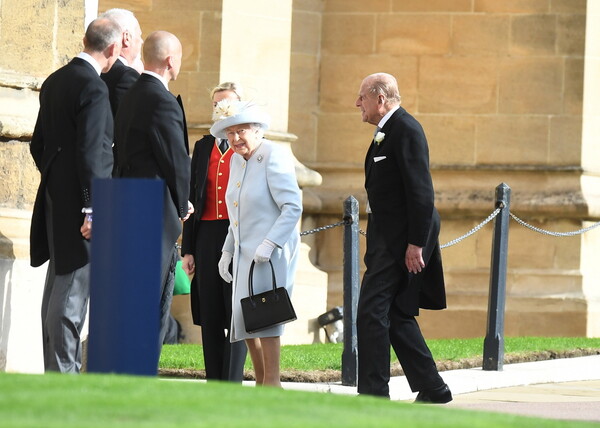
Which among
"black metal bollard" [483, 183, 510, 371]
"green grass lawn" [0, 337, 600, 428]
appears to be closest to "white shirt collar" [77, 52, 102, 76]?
"green grass lawn" [0, 337, 600, 428]

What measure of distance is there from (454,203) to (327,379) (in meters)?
5.24

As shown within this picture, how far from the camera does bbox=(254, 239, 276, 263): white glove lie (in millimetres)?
7547

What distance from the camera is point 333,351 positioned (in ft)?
35.1

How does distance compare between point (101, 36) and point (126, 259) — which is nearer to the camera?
point (126, 259)

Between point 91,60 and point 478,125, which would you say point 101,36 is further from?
point 478,125

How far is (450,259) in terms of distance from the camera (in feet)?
46.5

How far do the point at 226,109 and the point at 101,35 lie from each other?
0.84 metres

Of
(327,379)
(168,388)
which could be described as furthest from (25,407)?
(327,379)

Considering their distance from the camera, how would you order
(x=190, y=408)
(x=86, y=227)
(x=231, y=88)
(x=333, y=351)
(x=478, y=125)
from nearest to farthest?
(x=190, y=408) < (x=86, y=227) < (x=231, y=88) < (x=333, y=351) < (x=478, y=125)

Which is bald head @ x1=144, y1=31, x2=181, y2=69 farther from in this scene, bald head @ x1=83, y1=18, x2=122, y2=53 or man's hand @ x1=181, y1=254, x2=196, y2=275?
man's hand @ x1=181, y1=254, x2=196, y2=275

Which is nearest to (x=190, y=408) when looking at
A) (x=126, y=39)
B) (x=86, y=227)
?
(x=86, y=227)

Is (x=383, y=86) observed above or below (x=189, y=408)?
above

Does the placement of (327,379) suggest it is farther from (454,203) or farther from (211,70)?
(454,203)

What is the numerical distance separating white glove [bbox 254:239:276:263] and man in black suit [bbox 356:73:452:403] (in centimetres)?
67
